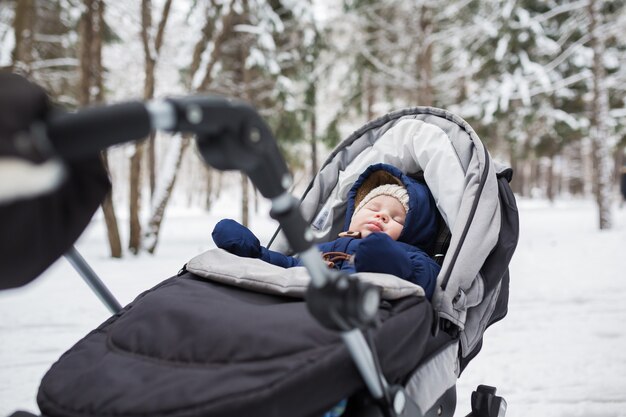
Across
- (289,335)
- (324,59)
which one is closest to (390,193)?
(289,335)

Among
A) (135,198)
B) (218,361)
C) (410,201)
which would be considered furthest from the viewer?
(135,198)

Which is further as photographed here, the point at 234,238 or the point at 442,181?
the point at 442,181

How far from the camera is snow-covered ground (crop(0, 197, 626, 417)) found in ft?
7.90

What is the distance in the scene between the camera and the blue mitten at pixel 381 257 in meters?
1.53

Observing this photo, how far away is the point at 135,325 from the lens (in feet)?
4.21

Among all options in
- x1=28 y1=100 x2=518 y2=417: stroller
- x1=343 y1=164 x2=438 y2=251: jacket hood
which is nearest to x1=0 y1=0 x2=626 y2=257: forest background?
x1=343 y1=164 x2=438 y2=251: jacket hood

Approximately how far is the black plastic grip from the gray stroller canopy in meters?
1.20

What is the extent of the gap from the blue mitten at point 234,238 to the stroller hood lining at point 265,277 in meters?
0.15

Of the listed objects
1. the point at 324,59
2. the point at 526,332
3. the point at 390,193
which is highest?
the point at 324,59

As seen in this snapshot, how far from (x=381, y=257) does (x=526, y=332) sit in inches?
94.8

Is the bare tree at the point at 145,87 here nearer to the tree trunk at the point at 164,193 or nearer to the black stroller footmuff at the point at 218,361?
the tree trunk at the point at 164,193

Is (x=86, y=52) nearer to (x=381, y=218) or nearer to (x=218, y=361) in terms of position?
(x=381, y=218)

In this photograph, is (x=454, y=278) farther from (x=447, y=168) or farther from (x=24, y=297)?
(x=24, y=297)

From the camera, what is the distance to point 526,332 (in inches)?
136
